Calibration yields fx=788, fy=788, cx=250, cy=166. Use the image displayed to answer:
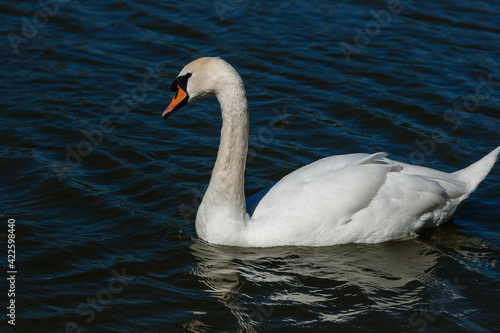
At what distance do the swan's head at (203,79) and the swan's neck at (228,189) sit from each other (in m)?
0.23

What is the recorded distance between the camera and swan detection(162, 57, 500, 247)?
25.8 ft

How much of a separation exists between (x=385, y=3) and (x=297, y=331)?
10.1 metres

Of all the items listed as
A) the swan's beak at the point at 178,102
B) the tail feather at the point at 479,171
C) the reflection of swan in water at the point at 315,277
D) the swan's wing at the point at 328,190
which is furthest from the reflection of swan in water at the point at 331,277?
the swan's beak at the point at 178,102

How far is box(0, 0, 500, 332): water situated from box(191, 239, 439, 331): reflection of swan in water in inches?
0.8

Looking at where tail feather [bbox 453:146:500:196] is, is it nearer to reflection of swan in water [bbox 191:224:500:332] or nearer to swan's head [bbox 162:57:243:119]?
A: reflection of swan in water [bbox 191:224:500:332]

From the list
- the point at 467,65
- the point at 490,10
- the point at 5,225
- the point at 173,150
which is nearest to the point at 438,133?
the point at 467,65

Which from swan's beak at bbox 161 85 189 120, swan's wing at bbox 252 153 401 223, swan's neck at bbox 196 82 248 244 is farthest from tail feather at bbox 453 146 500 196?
swan's beak at bbox 161 85 189 120

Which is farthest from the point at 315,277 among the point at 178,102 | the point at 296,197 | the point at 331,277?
the point at 178,102

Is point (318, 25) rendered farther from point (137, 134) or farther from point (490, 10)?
point (137, 134)

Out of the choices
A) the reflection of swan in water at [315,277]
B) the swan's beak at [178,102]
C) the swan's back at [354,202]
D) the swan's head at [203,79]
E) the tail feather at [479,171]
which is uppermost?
the swan's head at [203,79]

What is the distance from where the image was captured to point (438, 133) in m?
11.0

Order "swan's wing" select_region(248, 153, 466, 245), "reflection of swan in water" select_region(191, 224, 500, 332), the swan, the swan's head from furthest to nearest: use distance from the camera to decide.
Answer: "swan's wing" select_region(248, 153, 466, 245) < the swan < the swan's head < "reflection of swan in water" select_region(191, 224, 500, 332)

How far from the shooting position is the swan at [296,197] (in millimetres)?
7852

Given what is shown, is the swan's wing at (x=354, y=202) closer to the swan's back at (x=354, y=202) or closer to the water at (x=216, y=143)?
the swan's back at (x=354, y=202)
